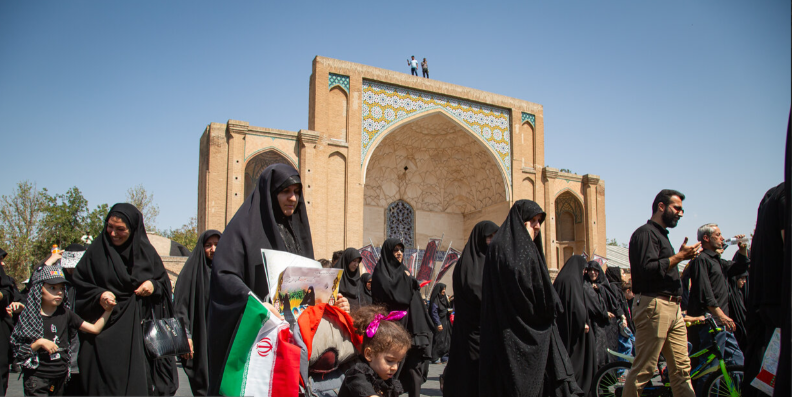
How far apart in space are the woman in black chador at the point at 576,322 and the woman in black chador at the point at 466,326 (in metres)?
1.13

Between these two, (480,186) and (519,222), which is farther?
(480,186)

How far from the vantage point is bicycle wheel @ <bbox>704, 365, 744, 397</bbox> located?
165 inches

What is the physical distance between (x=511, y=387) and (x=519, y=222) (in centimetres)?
86

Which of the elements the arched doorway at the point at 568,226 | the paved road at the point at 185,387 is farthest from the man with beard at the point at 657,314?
the arched doorway at the point at 568,226

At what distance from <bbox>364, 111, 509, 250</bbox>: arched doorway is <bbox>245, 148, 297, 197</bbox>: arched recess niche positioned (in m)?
4.39

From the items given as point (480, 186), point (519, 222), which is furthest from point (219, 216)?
point (519, 222)

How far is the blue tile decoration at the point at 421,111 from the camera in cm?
1798

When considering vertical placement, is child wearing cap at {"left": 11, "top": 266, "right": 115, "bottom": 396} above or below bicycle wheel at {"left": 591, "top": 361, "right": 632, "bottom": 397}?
above

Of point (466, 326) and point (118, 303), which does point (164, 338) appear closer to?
point (118, 303)

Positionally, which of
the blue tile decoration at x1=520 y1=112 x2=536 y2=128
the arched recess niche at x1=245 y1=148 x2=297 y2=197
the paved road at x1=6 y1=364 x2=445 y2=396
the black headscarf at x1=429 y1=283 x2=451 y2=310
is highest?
the blue tile decoration at x1=520 y1=112 x2=536 y2=128

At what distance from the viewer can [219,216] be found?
15.5 metres

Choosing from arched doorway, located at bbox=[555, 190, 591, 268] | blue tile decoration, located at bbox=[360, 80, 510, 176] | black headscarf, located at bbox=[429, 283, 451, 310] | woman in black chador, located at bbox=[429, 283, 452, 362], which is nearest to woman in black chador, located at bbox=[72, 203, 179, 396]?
woman in black chador, located at bbox=[429, 283, 452, 362]

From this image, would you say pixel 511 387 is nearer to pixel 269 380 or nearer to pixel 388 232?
pixel 269 380

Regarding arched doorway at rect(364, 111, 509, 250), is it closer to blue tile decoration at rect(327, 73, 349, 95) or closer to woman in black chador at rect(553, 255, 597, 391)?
blue tile decoration at rect(327, 73, 349, 95)
